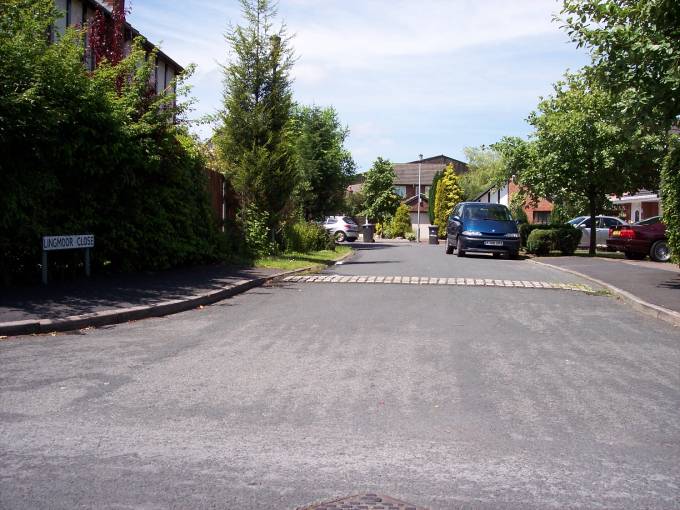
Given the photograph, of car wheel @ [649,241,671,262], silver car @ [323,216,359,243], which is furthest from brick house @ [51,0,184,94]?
silver car @ [323,216,359,243]

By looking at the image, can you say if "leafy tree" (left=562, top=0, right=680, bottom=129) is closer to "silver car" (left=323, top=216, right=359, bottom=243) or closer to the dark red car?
the dark red car

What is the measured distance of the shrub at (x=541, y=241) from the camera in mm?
24672

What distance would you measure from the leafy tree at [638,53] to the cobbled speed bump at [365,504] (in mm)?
9459

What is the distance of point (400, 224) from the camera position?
6391cm

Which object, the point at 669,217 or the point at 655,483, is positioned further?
the point at 669,217

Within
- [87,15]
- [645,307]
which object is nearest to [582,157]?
[645,307]

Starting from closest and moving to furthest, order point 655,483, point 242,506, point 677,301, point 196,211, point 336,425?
point 242,506, point 655,483, point 336,425, point 677,301, point 196,211

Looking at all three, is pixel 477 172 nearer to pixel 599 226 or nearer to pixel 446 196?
pixel 446 196

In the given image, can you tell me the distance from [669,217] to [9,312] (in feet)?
44.3

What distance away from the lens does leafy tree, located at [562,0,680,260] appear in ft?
36.1

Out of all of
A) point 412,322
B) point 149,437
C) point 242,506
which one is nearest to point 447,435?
point 242,506

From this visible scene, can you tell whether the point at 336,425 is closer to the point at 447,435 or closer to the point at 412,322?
the point at 447,435

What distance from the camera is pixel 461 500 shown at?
354 cm

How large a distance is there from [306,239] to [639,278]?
11716 mm
